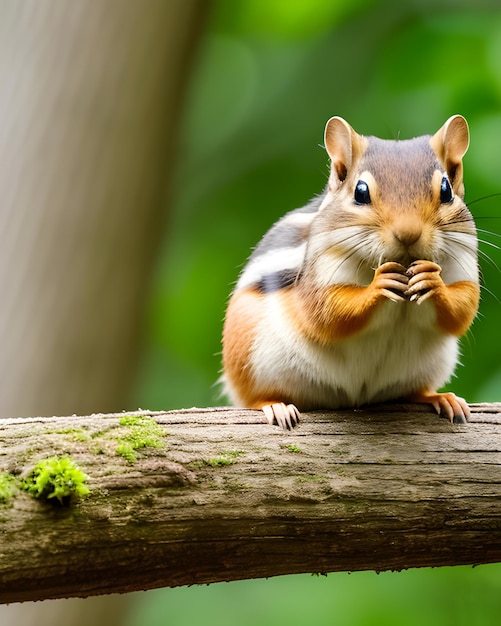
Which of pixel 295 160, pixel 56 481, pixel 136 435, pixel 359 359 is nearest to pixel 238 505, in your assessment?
pixel 136 435

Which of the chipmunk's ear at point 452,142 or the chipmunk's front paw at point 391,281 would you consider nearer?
the chipmunk's front paw at point 391,281

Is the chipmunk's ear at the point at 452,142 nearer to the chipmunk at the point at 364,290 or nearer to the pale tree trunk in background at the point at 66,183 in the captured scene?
the chipmunk at the point at 364,290

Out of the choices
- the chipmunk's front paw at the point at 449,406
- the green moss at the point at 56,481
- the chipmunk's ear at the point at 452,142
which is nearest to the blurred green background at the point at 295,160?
the chipmunk's front paw at the point at 449,406

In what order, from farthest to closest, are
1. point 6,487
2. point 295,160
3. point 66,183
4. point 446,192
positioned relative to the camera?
1. point 295,160
2. point 66,183
3. point 446,192
4. point 6,487

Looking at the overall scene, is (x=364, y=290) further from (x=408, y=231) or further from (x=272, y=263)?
(x=272, y=263)

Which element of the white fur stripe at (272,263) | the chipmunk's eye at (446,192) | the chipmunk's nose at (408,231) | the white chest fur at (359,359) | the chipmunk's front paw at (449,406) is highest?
the chipmunk's eye at (446,192)
